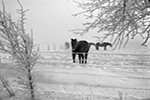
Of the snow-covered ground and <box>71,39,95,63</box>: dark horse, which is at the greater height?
<box>71,39,95,63</box>: dark horse

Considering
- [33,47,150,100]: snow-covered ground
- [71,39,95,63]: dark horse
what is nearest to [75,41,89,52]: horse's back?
[71,39,95,63]: dark horse

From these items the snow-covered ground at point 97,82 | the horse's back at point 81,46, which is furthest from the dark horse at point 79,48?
the snow-covered ground at point 97,82

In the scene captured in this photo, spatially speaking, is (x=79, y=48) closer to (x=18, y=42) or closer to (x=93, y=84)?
(x=93, y=84)

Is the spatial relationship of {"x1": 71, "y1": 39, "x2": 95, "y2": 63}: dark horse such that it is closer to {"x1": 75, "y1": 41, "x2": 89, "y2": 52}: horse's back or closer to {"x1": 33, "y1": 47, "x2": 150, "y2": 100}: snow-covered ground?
{"x1": 75, "y1": 41, "x2": 89, "y2": 52}: horse's back

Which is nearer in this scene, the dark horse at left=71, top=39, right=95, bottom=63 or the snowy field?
A: the snowy field

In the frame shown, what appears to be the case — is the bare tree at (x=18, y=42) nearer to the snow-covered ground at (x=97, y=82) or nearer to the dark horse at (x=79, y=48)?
the snow-covered ground at (x=97, y=82)

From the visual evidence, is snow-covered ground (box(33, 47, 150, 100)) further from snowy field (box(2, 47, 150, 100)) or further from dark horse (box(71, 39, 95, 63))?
dark horse (box(71, 39, 95, 63))

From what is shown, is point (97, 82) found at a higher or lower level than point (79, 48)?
lower

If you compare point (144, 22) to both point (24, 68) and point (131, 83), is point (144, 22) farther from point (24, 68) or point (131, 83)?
point (24, 68)

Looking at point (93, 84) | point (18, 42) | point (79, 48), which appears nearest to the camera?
point (18, 42)

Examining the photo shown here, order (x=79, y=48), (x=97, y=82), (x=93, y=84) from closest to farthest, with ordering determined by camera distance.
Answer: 1. (x=93, y=84)
2. (x=97, y=82)
3. (x=79, y=48)

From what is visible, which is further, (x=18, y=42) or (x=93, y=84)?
(x=93, y=84)

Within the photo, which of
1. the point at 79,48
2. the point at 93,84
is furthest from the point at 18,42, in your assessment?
the point at 79,48

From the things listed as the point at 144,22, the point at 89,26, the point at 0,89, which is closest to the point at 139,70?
the point at 144,22
